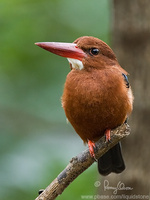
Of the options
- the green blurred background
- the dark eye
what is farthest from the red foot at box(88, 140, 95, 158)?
the green blurred background

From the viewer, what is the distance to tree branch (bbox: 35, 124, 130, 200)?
13.1 feet

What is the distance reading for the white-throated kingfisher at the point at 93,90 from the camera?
14.7 ft

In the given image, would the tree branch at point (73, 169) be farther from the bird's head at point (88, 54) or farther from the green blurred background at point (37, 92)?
the green blurred background at point (37, 92)

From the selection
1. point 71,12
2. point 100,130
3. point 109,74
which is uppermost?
point 71,12

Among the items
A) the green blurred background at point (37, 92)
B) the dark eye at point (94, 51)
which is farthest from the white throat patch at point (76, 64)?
the green blurred background at point (37, 92)

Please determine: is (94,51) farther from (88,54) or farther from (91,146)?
(91,146)

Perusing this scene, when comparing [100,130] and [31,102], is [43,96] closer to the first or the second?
[31,102]

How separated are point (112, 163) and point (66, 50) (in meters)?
1.32

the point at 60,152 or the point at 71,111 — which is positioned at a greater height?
the point at 60,152

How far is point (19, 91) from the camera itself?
6.13 m

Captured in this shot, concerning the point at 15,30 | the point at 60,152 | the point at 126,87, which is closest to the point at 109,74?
the point at 126,87

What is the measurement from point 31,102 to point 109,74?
171 centimetres

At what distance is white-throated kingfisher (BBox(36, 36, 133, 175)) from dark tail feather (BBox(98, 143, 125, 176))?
456 millimetres

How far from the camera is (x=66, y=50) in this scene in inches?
180
